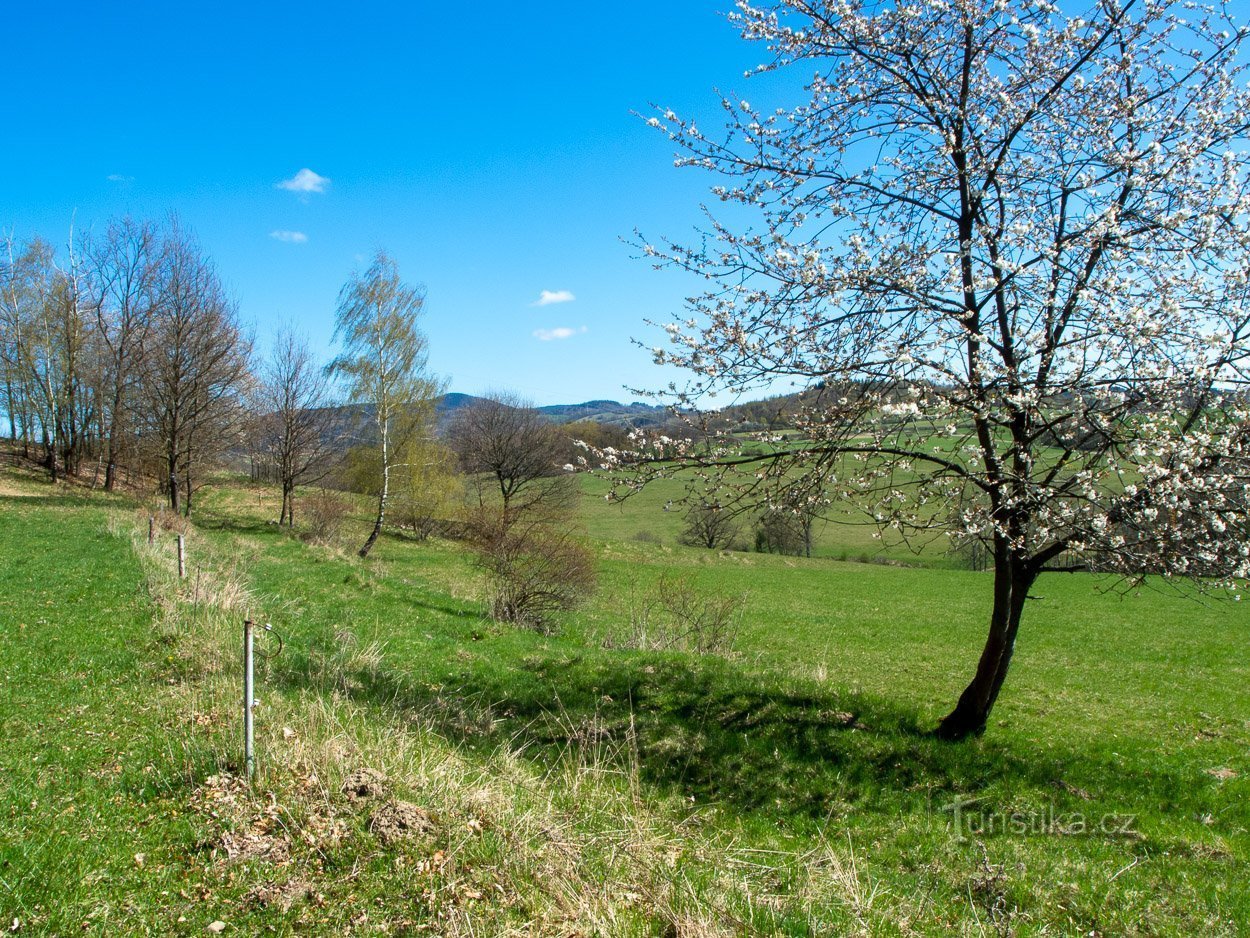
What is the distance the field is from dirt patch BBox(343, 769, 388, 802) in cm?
3

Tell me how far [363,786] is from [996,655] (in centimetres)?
640

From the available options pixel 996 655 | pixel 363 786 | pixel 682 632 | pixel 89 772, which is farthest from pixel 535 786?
pixel 682 632

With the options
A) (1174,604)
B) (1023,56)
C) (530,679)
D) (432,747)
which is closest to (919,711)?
(530,679)

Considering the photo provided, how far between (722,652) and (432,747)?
27.9 feet

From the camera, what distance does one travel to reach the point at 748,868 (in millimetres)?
4414

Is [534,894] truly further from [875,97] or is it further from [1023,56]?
[1023,56]

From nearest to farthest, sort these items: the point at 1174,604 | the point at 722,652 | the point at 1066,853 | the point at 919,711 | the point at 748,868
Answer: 1. the point at 748,868
2. the point at 1066,853
3. the point at 919,711
4. the point at 722,652
5. the point at 1174,604

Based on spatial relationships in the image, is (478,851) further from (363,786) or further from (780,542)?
(780,542)

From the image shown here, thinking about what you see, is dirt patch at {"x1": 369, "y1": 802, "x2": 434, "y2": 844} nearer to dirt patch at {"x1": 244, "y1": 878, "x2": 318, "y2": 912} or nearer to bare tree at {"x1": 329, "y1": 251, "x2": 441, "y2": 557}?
dirt patch at {"x1": 244, "y1": 878, "x2": 318, "y2": 912}

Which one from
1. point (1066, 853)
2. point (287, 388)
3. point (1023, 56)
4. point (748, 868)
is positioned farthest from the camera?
point (287, 388)

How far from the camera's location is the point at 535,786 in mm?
5094

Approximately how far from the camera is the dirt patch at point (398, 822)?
3.67 meters

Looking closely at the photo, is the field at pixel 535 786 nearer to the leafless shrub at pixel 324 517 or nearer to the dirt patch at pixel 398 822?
the dirt patch at pixel 398 822

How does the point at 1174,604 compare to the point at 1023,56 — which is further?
the point at 1174,604
